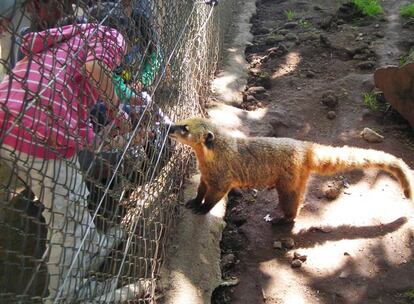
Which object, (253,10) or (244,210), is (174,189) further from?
(253,10)

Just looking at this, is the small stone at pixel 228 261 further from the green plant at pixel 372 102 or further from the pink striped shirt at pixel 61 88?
the green plant at pixel 372 102

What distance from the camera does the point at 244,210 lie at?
13.9ft

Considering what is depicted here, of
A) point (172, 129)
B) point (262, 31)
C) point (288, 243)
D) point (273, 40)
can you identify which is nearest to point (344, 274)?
point (288, 243)

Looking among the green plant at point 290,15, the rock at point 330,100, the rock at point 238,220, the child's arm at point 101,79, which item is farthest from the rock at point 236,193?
the green plant at point 290,15

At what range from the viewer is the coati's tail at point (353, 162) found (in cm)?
380

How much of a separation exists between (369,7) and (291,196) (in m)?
5.31

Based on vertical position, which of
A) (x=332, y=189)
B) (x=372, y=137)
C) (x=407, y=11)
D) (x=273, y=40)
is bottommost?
(x=332, y=189)

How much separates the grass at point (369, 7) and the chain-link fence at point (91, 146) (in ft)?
15.3

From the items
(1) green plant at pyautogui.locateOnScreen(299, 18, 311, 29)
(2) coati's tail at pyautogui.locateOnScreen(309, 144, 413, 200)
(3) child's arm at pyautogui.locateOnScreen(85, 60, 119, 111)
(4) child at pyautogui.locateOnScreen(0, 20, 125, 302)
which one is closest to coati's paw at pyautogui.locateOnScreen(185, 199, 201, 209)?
(2) coati's tail at pyautogui.locateOnScreen(309, 144, 413, 200)

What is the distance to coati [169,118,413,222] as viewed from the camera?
3.75m

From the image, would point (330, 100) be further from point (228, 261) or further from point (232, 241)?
point (228, 261)

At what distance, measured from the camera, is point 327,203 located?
4145mm

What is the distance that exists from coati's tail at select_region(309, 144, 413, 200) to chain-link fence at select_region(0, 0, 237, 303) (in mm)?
1176

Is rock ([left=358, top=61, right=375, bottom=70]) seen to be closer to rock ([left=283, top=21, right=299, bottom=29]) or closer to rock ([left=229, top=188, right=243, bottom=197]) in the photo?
rock ([left=283, top=21, right=299, bottom=29])
